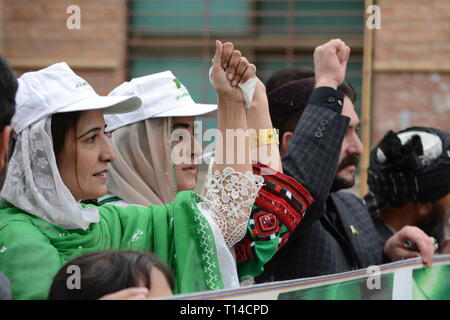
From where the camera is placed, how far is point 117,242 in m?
2.11

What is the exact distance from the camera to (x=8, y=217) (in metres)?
1.97

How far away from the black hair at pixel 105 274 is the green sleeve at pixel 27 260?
15cm

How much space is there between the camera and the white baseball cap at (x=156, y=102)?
2613 millimetres

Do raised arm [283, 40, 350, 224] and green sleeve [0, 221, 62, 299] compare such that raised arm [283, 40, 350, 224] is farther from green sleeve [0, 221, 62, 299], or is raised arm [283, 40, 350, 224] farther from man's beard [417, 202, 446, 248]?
man's beard [417, 202, 446, 248]

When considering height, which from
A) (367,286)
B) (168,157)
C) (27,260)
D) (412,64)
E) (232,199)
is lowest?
(367,286)

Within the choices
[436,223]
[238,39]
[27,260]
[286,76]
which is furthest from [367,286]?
[238,39]

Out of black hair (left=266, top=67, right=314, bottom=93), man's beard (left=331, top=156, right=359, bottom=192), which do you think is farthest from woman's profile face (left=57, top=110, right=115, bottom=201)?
black hair (left=266, top=67, right=314, bottom=93)

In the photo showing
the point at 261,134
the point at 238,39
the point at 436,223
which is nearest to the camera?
the point at 261,134

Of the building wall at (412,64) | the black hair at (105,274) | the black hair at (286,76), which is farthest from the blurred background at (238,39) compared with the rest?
the black hair at (105,274)

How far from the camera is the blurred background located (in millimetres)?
6500

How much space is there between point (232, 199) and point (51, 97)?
1.76 feet

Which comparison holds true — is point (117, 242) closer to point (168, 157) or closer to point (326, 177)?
point (168, 157)

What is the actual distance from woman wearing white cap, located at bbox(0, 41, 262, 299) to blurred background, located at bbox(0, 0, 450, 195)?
449 cm
